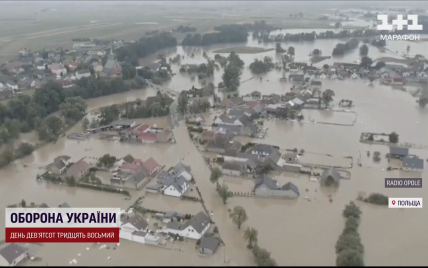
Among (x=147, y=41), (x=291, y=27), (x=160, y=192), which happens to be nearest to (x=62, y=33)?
(x=147, y=41)

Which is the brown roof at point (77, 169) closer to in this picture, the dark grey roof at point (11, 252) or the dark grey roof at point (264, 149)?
the dark grey roof at point (11, 252)

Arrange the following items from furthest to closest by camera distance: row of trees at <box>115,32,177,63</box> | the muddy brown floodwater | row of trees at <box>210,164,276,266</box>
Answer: row of trees at <box>115,32,177,63</box>, the muddy brown floodwater, row of trees at <box>210,164,276,266</box>

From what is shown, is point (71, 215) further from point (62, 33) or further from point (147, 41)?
point (62, 33)

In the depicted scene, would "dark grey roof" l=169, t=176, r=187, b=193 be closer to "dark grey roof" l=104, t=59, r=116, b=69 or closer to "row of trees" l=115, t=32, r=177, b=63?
"dark grey roof" l=104, t=59, r=116, b=69

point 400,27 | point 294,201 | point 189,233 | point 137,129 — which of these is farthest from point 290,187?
point 400,27

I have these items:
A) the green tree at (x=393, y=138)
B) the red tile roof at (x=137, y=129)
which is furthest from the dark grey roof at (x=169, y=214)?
the green tree at (x=393, y=138)

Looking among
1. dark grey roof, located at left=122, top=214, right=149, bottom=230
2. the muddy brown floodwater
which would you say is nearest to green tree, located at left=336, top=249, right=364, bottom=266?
the muddy brown floodwater
